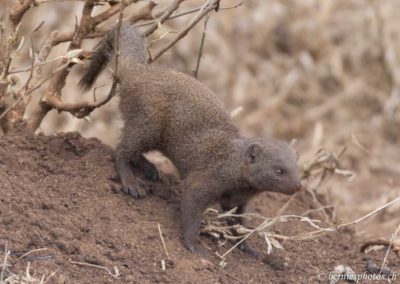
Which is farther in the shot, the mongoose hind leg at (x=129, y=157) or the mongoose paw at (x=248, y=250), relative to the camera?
the mongoose hind leg at (x=129, y=157)

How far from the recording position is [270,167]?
13.8ft

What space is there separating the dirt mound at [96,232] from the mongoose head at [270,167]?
13.3 inches

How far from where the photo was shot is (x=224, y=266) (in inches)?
154

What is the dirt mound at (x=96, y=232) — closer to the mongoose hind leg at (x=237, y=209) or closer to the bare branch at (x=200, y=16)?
the mongoose hind leg at (x=237, y=209)

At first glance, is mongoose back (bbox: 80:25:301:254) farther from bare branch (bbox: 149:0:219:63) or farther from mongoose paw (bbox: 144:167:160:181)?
bare branch (bbox: 149:0:219:63)

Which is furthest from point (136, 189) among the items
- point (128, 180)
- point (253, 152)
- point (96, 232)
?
point (253, 152)

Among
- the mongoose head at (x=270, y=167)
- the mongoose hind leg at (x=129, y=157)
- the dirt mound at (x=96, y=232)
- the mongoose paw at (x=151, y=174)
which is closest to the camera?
the dirt mound at (x=96, y=232)

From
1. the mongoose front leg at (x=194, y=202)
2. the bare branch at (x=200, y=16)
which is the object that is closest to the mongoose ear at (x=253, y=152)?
the mongoose front leg at (x=194, y=202)

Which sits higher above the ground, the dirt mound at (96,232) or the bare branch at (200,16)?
the bare branch at (200,16)

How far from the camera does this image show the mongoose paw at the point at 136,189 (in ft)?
13.8

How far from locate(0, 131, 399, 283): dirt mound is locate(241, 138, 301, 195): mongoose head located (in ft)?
1.11

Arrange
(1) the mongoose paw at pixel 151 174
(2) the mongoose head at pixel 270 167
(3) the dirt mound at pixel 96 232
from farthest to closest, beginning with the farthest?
(1) the mongoose paw at pixel 151 174, (2) the mongoose head at pixel 270 167, (3) the dirt mound at pixel 96 232

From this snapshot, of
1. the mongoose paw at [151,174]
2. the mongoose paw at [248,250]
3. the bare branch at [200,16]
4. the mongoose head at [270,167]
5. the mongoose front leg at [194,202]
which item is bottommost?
the mongoose paw at [248,250]

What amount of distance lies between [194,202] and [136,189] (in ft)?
1.05
